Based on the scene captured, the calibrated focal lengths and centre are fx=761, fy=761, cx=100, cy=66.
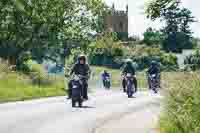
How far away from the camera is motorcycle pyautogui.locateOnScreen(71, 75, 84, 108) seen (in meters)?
25.2

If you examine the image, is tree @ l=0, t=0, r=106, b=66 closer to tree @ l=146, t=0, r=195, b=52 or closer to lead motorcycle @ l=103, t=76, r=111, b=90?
lead motorcycle @ l=103, t=76, r=111, b=90

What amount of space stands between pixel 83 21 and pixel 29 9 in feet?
39.0

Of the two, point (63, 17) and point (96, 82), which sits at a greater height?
point (63, 17)

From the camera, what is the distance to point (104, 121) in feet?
63.4

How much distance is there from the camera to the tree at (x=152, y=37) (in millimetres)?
121488

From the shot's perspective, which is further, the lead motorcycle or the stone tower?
the stone tower

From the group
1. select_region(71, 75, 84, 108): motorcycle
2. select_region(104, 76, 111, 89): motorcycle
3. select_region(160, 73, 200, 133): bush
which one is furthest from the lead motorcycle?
select_region(160, 73, 200, 133): bush

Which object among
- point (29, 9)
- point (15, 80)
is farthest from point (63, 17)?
point (15, 80)

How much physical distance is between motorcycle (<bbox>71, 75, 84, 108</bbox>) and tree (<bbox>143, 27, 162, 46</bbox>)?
93990mm

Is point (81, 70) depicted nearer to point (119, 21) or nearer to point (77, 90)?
point (77, 90)

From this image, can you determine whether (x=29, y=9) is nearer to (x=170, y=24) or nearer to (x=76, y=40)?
(x=76, y=40)

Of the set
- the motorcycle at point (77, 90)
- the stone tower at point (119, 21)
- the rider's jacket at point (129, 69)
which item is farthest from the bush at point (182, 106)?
the stone tower at point (119, 21)

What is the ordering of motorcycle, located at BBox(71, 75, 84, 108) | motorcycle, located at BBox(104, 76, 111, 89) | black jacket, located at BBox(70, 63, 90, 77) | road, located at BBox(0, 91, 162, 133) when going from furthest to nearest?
motorcycle, located at BBox(104, 76, 111, 89)
black jacket, located at BBox(70, 63, 90, 77)
motorcycle, located at BBox(71, 75, 84, 108)
road, located at BBox(0, 91, 162, 133)

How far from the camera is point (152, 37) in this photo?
125562 millimetres
